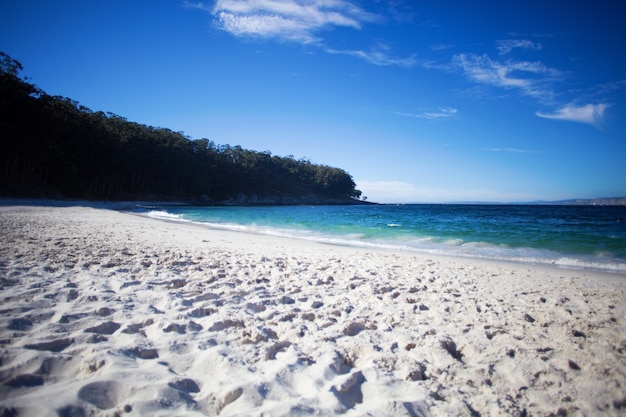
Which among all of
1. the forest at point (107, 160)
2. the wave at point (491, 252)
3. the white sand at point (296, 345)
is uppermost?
the forest at point (107, 160)

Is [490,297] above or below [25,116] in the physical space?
below

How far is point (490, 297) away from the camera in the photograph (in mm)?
4445

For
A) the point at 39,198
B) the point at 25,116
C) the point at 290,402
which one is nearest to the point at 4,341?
the point at 290,402

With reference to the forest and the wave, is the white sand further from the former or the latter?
the forest

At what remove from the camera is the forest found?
3509 cm

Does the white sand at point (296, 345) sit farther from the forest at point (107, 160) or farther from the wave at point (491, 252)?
the forest at point (107, 160)

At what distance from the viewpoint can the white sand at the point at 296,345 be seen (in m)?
1.90

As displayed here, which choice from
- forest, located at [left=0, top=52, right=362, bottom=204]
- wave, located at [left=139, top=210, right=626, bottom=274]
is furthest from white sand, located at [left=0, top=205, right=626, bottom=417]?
forest, located at [left=0, top=52, right=362, bottom=204]

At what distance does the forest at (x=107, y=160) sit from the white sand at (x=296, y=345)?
146 ft

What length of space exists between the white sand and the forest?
44.6 m

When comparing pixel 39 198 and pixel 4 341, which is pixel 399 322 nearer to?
pixel 4 341

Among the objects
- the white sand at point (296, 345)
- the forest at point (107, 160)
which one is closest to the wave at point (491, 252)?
the white sand at point (296, 345)

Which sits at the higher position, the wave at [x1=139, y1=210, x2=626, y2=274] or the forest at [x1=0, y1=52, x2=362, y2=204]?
the forest at [x1=0, y1=52, x2=362, y2=204]

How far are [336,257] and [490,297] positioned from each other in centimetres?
389
